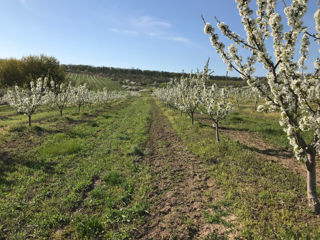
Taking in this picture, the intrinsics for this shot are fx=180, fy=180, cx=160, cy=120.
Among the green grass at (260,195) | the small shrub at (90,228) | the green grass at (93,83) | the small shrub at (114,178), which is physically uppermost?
the green grass at (93,83)

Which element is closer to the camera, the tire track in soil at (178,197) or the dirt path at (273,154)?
the tire track in soil at (178,197)

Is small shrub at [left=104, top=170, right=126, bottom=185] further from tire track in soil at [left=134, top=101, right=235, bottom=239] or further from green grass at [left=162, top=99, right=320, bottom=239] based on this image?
green grass at [left=162, top=99, right=320, bottom=239]

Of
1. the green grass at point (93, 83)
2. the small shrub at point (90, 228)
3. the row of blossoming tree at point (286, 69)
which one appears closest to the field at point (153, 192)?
the small shrub at point (90, 228)

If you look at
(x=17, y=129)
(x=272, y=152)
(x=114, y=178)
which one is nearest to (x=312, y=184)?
(x=272, y=152)

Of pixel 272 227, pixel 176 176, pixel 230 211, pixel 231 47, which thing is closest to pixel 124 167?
pixel 176 176

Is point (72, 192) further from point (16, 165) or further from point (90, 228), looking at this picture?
point (16, 165)

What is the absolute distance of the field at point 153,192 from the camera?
5516mm

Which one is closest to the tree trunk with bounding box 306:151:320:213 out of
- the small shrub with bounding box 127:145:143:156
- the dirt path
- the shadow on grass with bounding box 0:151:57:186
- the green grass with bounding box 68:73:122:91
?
the dirt path

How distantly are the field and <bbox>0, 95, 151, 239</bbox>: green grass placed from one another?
0.12ft

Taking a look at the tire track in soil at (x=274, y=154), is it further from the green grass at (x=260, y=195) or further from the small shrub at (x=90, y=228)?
the small shrub at (x=90, y=228)

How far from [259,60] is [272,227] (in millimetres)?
5200

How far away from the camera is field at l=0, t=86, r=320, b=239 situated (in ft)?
18.1

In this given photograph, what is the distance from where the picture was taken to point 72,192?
7.43 meters

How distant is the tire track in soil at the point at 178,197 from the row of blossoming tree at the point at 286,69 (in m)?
3.53
